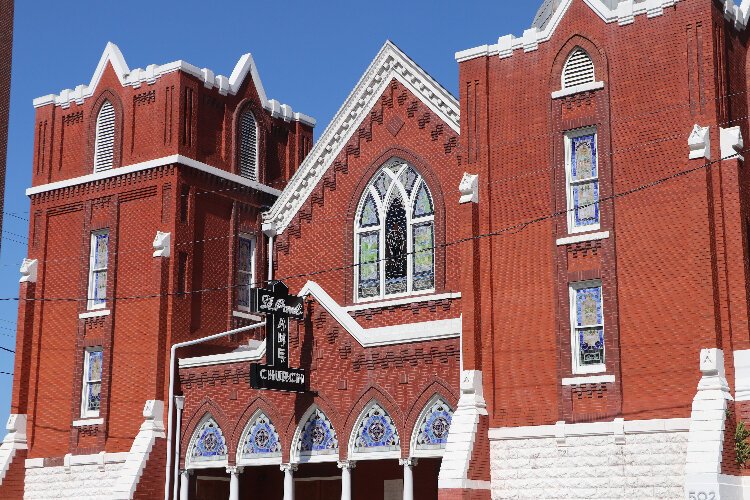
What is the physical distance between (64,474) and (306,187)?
10541mm

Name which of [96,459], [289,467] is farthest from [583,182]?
[96,459]

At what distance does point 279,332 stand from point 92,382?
24.7ft

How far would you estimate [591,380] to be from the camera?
81.4 feet

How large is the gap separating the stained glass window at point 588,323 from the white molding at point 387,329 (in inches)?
109

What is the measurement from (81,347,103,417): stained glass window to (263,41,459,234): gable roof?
6.21m

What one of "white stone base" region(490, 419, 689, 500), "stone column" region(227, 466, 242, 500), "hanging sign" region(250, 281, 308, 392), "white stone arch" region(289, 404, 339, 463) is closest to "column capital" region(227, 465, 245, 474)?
"stone column" region(227, 466, 242, 500)

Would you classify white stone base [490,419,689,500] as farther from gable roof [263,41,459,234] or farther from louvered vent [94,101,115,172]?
louvered vent [94,101,115,172]

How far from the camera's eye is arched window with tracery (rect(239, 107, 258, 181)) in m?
35.9

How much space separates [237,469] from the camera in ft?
98.6

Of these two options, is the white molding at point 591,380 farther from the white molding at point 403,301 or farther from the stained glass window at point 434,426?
the white molding at point 403,301

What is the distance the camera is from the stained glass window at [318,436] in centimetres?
2836

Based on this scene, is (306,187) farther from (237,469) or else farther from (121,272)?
(237,469)

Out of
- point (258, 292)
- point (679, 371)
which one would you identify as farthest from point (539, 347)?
point (258, 292)

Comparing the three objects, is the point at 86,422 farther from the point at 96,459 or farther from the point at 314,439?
the point at 314,439
